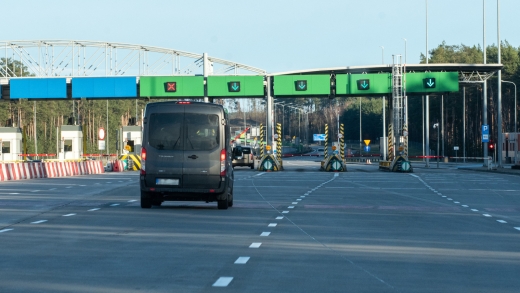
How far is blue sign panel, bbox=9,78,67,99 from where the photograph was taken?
199 feet

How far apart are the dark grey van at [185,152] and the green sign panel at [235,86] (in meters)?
40.3

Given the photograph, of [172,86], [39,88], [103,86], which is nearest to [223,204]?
[172,86]

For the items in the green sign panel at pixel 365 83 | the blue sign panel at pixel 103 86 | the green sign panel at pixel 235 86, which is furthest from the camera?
the blue sign panel at pixel 103 86

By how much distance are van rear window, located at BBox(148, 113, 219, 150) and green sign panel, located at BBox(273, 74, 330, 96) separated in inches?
1576

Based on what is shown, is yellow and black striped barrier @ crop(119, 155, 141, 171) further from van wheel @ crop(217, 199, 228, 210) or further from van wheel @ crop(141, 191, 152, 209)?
van wheel @ crop(217, 199, 228, 210)

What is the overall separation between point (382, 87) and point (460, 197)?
32.6 metres

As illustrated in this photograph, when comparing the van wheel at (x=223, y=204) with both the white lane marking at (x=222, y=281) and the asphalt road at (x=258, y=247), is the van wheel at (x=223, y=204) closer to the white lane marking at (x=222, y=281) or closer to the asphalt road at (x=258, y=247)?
the asphalt road at (x=258, y=247)

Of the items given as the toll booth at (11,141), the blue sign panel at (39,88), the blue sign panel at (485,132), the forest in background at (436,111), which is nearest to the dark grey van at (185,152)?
the blue sign panel at (39,88)

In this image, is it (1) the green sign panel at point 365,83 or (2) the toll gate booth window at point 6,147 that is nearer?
(1) the green sign panel at point 365,83

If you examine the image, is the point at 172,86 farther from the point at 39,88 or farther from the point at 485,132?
the point at 485,132

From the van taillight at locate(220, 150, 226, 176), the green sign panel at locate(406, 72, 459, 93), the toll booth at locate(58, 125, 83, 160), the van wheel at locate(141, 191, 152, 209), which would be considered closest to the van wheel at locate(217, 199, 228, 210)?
the van taillight at locate(220, 150, 226, 176)

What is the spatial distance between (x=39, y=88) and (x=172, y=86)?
9.59 metres

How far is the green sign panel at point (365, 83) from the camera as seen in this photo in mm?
58438

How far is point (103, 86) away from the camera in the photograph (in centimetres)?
6059
